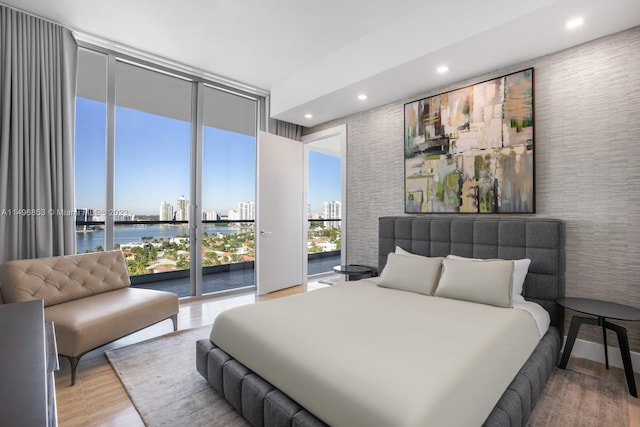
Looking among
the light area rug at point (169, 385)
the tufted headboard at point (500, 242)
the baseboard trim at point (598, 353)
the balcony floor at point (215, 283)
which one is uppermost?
the tufted headboard at point (500, 242)

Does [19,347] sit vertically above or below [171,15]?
below

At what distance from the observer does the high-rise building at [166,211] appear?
3920 millimetres

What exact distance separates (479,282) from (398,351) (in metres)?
1.23

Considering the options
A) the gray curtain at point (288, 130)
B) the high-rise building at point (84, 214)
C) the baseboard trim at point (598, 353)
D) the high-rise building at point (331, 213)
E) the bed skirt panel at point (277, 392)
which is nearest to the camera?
the bed skirt panel at point (277, 392)

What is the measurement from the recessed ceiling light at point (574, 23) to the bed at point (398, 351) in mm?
1461

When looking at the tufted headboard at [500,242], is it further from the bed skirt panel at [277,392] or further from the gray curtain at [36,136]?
the gray curtain at [36,136]

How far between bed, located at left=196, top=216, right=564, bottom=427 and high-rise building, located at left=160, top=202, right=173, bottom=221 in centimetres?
230

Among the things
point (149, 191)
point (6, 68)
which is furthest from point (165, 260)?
point (6, 68)

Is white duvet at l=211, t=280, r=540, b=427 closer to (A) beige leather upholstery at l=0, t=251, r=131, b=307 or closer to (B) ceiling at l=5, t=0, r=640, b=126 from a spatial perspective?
(A) beige leather upholstery at l=0, t=251, r=131, b=307

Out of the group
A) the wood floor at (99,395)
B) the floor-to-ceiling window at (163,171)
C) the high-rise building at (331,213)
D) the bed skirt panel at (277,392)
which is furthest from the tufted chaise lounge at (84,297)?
the high-rise building at (331,213)

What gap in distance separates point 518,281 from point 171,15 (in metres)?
3.82

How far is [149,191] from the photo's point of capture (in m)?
3.83

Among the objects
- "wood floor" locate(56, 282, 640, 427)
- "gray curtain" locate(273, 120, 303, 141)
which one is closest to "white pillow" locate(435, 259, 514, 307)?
"wood floor" locate(56, 282, 640, 427)

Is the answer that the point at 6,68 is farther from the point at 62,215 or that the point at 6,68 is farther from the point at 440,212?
the point at 440,212
